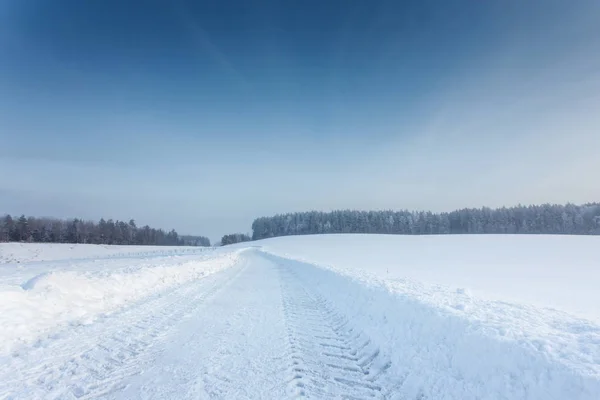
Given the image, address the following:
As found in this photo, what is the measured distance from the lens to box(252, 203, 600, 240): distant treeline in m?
89.2

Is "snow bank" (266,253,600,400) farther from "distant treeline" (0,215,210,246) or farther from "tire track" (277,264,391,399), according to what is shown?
"distant treeline" (0,215,210,246)

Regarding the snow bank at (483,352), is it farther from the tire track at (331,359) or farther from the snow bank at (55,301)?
the snow bank at (55,301)

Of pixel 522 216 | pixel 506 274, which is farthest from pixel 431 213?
pixel 506 274

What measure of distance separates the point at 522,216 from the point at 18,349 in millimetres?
122997

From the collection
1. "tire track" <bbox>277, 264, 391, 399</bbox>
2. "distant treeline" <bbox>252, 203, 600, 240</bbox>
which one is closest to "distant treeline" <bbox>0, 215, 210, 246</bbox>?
"distant treeline" <bbox>252, 203, 600, 240</bbox>

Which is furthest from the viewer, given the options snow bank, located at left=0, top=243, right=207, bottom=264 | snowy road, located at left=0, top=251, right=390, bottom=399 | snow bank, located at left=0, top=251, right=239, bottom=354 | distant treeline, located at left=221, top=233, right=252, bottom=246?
distant treeline, located at left=221, top=233, right=252, bottom=246

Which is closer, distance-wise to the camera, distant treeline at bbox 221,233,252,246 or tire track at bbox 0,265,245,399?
tire track at bbox 0,265,245,399

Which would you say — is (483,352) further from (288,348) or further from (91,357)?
(91,357)

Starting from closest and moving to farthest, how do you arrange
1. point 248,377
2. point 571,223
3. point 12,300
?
point 248,377, point 12,300, point 571,223

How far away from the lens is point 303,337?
23.3 feet

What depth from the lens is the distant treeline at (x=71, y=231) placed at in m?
88.1

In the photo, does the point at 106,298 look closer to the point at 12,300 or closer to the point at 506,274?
the point at 12,300

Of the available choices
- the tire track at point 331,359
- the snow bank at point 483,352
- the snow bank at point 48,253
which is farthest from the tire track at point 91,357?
the snow bank at point 48,253

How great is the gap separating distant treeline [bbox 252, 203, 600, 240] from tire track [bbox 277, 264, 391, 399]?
10502 cm
